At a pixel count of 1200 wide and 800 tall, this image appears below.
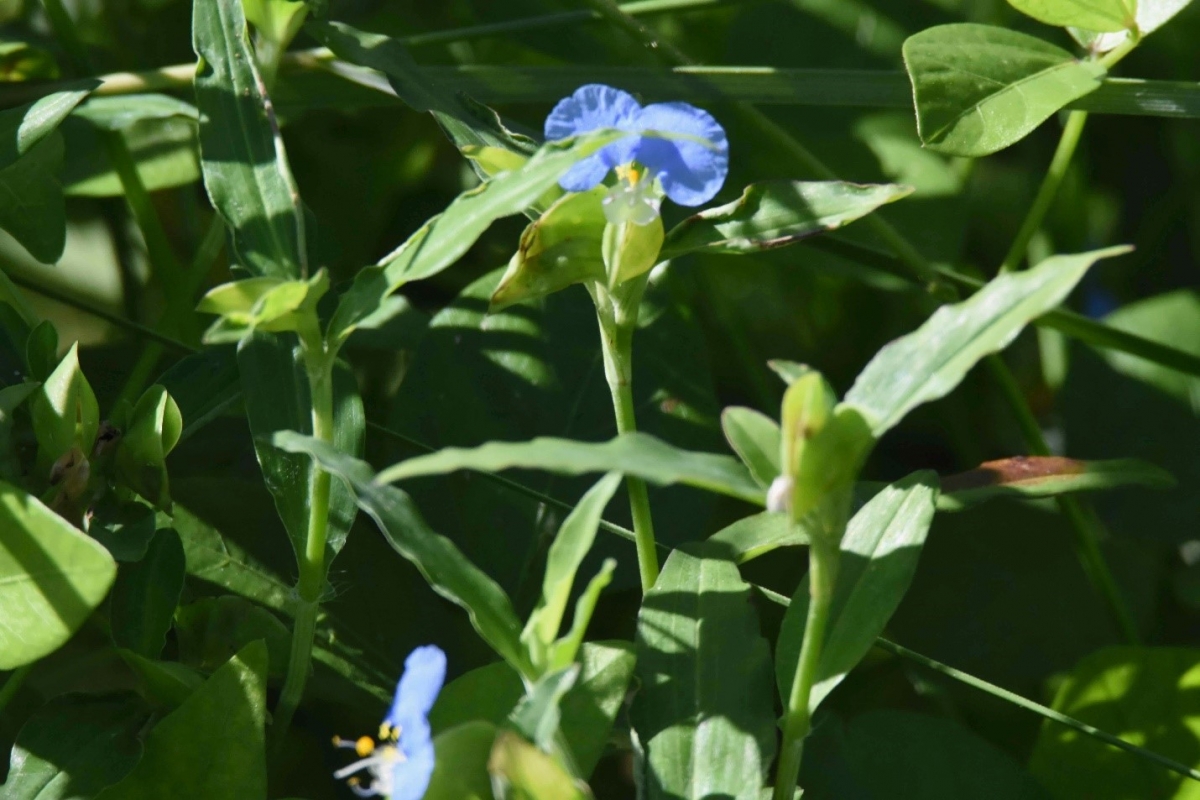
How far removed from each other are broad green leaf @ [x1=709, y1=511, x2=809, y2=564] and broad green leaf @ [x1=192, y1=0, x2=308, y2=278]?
0.90 ft

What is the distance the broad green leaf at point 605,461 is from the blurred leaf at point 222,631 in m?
0.26

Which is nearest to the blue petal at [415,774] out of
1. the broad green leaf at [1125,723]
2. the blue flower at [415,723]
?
the blue flower at [415,723]

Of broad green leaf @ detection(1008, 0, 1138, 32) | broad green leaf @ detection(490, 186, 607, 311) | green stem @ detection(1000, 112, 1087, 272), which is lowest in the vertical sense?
green stem @ detection(1000, 112, 1087, 272)

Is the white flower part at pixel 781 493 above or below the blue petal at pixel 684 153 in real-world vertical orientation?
below

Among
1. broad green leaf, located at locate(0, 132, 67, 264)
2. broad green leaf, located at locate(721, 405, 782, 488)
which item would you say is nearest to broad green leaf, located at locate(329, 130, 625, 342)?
broad green leaf, located at locate(721, 405, 782, 488)

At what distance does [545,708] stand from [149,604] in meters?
0.30

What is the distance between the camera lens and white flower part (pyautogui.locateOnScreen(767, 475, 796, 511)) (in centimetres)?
47

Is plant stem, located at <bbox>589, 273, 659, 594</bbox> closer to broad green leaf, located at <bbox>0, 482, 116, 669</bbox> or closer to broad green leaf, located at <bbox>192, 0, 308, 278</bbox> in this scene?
broad green leaf, located at <bbox>192, 0, 308, 278</bbox>

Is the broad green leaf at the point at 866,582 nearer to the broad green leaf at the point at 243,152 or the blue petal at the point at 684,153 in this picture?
the blue petal at the point at 684,153

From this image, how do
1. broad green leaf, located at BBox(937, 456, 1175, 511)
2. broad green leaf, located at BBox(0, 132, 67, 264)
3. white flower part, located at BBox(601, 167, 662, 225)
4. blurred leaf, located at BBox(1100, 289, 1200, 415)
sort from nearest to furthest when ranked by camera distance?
white flower part, located at BBox(601, 167, 662, 225)
broad green leaf, located at BBox(937, 456, 1175, 511)
broad green leaf, located at BBox(0, 132, 67, 264)
blurred leaf, located at BBox(1100, 289, 1200, 415)

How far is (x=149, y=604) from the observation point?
671 millimetres

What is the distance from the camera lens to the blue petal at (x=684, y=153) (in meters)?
0.62

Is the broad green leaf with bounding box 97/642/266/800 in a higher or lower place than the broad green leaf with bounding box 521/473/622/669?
lower

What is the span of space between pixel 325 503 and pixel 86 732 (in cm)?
18
